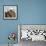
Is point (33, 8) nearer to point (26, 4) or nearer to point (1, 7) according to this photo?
point (26, 4)

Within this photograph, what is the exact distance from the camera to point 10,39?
15.4 ft

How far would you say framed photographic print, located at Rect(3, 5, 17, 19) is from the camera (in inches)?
191

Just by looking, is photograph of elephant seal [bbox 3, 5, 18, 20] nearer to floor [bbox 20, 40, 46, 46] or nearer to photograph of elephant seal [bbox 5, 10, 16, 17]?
photograph of elephant seal [bbox 5, 10, 16, 17]

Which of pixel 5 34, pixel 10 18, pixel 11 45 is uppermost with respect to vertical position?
pixel 10 18

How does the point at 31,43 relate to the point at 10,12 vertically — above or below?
below

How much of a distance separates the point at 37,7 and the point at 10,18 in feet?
3.45

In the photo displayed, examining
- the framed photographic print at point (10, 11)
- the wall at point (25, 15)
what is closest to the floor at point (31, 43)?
the wall at point (25, 15)

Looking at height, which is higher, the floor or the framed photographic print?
the framed photographic print

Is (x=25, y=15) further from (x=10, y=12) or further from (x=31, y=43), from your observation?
(x=31, y=43)

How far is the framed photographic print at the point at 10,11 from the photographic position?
4863mm

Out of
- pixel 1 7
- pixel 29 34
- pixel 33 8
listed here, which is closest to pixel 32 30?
pixel 29 34

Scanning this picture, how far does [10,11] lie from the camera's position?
4883 mm

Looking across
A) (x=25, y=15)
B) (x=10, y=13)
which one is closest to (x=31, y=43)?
(x=25, y=15)

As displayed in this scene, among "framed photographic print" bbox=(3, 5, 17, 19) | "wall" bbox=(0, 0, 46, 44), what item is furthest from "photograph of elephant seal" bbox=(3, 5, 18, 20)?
"wall" bbox=(0, 0, 46, 44)
